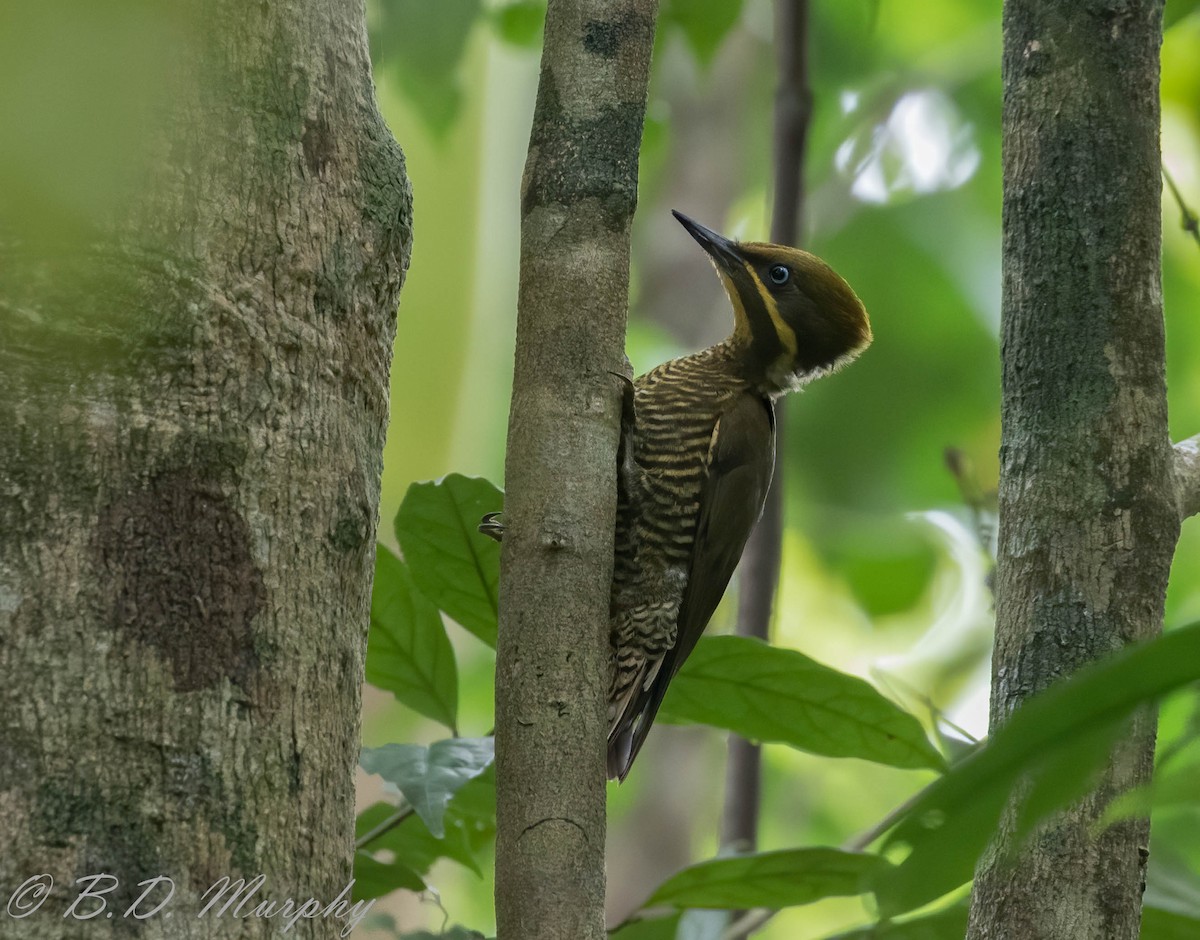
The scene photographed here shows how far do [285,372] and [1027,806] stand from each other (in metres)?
0.90

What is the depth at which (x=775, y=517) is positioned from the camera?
2.69 meters

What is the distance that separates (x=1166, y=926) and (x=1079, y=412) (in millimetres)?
702

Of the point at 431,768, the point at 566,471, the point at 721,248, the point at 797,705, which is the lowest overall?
the point at 431,768

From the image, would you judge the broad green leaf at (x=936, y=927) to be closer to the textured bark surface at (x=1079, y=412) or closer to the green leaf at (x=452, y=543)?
the textured bark surface at (x=1079, y=412)

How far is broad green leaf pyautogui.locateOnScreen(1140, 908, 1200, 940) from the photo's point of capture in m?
1.77

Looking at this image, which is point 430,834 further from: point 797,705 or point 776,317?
point 776,317

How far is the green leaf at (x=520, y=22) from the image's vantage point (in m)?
2.90

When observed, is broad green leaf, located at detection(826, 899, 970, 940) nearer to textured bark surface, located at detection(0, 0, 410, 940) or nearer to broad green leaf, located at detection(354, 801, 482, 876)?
broad green leaf, located at detection(354, 801, 482, 876)

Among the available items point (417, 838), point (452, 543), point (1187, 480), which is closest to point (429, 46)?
point (452, 543)

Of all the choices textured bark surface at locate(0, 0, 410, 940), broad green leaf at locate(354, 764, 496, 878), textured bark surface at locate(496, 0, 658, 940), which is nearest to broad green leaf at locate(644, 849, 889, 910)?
broad green leaf at locate(354, 764, 496, 878)

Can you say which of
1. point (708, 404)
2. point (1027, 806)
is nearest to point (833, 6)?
point (708, 404)

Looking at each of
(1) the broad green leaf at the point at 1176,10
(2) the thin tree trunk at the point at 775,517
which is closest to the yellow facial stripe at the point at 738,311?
(2) the thin tree trunk at the point at 775,517

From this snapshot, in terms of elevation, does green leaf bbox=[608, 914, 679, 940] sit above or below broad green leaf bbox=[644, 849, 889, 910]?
below

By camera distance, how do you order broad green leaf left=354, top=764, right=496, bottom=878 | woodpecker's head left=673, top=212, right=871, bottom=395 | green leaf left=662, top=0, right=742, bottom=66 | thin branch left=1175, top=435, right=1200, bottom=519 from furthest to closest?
woodpecker's head left=673, top=212, right=871, bottom=395 → green leaf left=662, top=0, right=742, bottom=66 → broad green leaf left=354, top=764, right=496, bottom=878 → thin branch left=1175, top=435, right=1200, bottom=519
